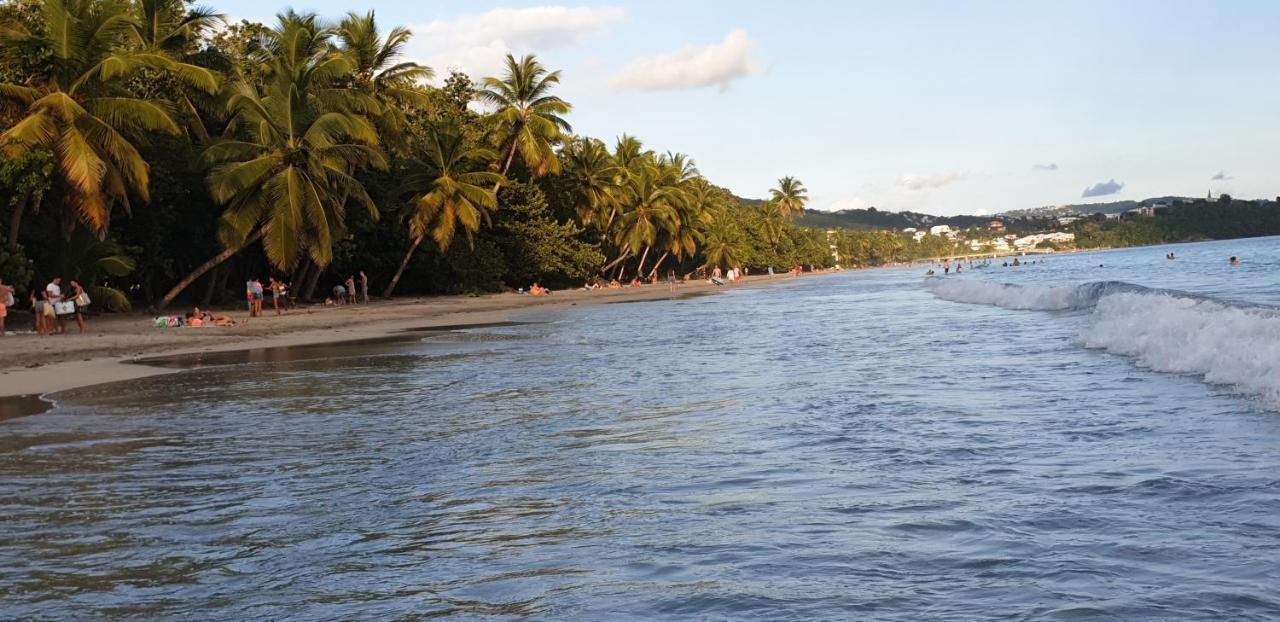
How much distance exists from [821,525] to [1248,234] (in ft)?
667

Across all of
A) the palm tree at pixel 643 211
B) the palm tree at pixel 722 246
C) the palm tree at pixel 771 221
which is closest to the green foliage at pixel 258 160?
the palm tree at pixel 643 211

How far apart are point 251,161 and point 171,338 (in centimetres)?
766

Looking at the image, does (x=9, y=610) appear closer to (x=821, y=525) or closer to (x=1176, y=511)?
(x=821, y=525)

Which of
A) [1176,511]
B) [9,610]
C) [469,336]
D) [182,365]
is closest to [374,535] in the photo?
[9,610]

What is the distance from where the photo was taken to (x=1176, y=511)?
473 cm

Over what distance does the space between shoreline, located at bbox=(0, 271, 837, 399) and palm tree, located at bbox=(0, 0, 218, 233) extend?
326 cm

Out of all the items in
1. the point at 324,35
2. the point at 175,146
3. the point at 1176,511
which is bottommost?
the point at 1176,511

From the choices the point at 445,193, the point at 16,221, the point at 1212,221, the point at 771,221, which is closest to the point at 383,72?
the point at 445,193

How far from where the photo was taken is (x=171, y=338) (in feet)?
69.2

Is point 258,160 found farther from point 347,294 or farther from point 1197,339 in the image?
point 1197,339

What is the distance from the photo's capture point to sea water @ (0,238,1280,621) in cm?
380

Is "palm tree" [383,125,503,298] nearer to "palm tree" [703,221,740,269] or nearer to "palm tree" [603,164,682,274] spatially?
"palm tree" [603,164,682,274]

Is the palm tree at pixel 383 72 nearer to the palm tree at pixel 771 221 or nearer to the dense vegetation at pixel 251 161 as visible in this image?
the dense vegetation at pixel 251 161

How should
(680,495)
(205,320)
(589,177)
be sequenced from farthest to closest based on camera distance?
(589,177) → (205,320) → (680,495)
